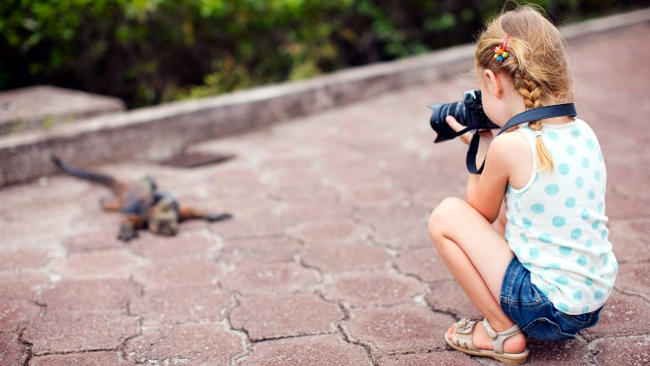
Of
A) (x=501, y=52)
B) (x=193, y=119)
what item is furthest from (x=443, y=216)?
(x=193, y=119)

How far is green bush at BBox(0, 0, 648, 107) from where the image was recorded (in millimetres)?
4668

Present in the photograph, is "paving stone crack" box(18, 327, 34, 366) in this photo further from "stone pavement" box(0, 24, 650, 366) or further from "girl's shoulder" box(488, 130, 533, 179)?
"girl's shoulder" box(488, 130, 533, 179)

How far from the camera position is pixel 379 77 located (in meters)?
5.60

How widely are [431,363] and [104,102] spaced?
10.8 ft

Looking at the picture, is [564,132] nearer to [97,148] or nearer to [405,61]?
[97,148]

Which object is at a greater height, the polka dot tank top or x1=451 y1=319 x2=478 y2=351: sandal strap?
the polka dot tank top

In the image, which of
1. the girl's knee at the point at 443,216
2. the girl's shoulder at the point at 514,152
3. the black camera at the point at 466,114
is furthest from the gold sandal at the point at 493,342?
the black camera at the point at 466,114

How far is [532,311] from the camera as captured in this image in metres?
1.78

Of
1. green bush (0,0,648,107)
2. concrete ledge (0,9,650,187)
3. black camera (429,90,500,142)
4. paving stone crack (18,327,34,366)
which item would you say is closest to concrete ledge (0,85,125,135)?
concrete ledge (0,9,650,187)

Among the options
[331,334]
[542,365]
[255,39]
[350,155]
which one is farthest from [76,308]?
[255,39]

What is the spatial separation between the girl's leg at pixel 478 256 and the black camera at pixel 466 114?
9.3 inches

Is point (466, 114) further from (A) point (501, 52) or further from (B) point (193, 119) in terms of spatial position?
(B) point (193, 119)

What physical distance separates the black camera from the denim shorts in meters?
0.42

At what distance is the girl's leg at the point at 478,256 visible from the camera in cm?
184
